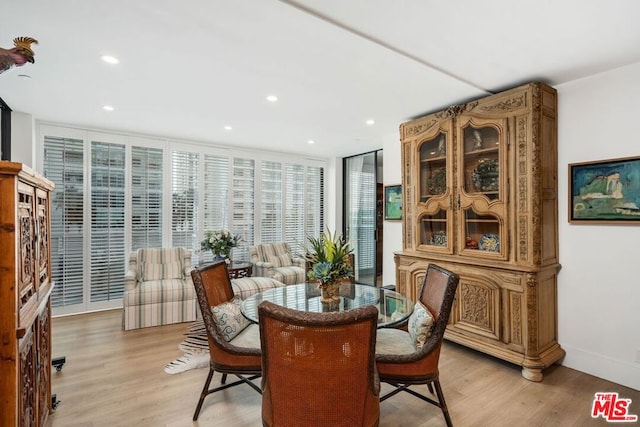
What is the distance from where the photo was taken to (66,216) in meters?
4.27

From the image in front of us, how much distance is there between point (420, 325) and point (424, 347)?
0.47 ft

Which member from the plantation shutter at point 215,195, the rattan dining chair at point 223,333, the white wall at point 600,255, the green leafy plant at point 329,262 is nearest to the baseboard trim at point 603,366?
the white wall at point 600,255

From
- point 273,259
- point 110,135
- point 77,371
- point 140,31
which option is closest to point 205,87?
point 140,31

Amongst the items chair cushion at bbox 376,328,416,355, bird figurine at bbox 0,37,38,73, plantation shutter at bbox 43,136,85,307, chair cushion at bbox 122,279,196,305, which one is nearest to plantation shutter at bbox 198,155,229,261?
chair cushion at bbox 122,279,196,305

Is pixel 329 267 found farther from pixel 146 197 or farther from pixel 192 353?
pixel 146 197

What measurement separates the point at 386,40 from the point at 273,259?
3984 mm

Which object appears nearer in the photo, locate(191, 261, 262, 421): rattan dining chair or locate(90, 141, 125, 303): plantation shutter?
locate(191, 261, 262, 421): rattan dining chair

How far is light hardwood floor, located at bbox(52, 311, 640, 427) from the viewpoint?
2.17 metres

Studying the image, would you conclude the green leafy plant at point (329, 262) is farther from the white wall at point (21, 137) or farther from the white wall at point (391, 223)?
the white wall at point (21, 137)

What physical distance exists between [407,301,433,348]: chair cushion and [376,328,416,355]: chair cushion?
0.21ft

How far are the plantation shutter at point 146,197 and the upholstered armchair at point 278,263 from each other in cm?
150

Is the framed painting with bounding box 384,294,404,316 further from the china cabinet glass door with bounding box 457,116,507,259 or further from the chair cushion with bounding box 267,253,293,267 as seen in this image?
the chair cushion with bounding box 267,253,293,267

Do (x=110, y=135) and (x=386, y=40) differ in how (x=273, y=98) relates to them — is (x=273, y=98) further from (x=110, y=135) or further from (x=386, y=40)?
(x=110, y=135)

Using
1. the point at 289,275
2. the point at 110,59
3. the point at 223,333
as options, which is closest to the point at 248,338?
the point at 223,333
